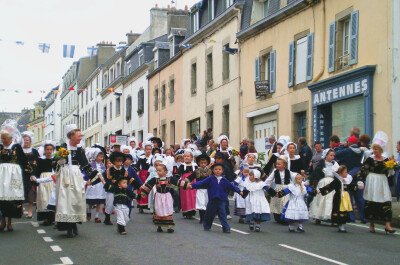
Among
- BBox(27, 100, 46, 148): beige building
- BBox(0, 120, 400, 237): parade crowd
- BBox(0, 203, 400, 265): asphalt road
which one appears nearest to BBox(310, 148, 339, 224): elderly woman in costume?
BBox(0, 120, 400, 237): parade crowd

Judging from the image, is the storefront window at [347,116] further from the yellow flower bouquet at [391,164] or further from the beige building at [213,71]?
the beige building at [213,71]

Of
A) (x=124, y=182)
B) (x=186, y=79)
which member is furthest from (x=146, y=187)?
(x=186, y=79)

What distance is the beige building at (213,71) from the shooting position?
28.1 m

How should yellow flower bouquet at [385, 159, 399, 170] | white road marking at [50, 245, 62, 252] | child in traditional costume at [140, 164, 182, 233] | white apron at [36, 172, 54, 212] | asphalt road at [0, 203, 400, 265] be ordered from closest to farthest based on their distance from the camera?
1. asphalt road at [0, 203, 400, 265]
2. white road marking at [50, 245, 62, 252]
3. child in traditional costume at [140, 164, 182, 233]
4. yellow flower bouquet at [385, 159, 399, 170]
5. white apron at [36, 172, 54, 212]

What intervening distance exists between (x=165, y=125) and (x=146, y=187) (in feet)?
90.0

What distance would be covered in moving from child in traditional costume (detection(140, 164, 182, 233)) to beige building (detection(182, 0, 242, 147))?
15.6 metres

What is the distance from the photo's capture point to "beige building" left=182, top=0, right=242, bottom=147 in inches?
1108

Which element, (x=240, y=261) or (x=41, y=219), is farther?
(x=41, y=219)

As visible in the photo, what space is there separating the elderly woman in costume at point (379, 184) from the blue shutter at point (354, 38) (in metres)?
7.30

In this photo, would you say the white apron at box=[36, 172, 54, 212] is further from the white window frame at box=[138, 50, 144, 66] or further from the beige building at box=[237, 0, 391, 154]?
the white window frame at box=[138, 50, 144, 66]

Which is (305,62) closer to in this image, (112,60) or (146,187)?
(146,187)

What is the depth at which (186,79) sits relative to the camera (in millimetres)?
34906

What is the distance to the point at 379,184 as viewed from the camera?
12.2 m

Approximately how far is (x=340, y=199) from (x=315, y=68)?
9.49 metres
